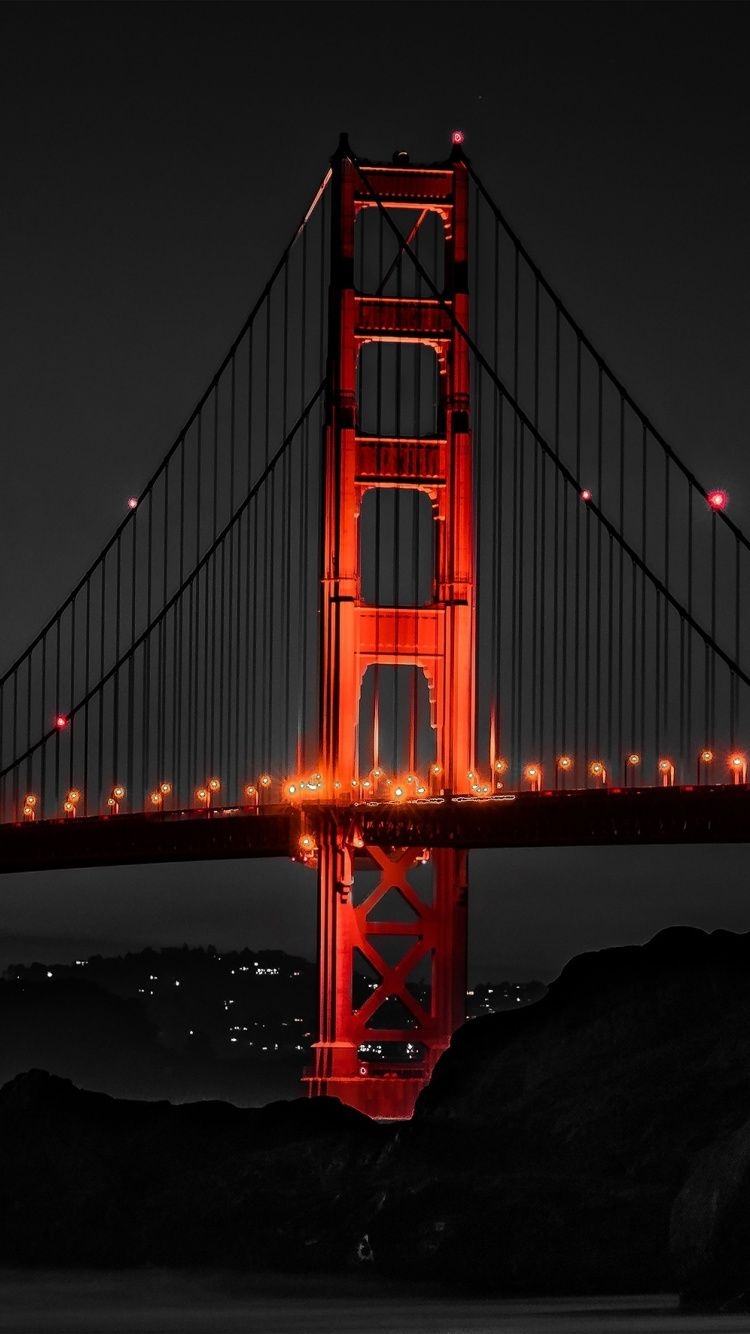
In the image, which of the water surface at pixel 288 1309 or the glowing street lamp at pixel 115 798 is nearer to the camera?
the water surface at pixel 288 1309

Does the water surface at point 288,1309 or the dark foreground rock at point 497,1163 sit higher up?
the dark foreground rock at point 497,1163

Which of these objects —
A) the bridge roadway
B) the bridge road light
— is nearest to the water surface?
the bridge roadway

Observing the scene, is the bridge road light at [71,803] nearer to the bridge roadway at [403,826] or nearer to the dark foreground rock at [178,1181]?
the bridge roadway at [403,826]

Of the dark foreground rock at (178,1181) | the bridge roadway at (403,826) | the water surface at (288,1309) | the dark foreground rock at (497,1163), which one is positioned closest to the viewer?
the water surface at (288,1309)

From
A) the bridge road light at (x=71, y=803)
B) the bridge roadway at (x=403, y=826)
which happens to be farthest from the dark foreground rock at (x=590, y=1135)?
the bridge road light at (x=71, y=803)

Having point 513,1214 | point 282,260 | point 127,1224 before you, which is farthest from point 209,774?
point 513,1214

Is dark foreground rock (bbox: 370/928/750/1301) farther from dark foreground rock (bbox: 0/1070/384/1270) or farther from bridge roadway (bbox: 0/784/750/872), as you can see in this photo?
bridge roadway (bbox: 0/784/750/872)

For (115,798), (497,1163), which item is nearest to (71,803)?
(115,798)
